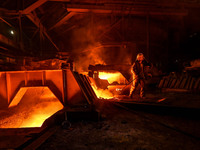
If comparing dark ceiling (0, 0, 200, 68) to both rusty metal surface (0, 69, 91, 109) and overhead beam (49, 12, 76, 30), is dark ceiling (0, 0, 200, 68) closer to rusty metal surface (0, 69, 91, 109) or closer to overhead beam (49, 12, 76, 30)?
overhead beam (49, 12, 76, 30)

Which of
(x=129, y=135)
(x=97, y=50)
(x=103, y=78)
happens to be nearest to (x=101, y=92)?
(x=103, y=78)

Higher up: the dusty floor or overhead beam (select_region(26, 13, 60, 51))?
overhead beam (select_region(26, 13, 60, 51))

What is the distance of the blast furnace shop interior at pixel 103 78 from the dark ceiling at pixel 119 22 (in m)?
0.08

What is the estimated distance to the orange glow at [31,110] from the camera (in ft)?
14.3

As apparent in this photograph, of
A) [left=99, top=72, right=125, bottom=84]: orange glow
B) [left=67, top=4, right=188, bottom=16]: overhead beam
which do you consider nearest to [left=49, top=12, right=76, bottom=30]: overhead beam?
[left=67, top=4, right=188, bottom=16]: overhead beam

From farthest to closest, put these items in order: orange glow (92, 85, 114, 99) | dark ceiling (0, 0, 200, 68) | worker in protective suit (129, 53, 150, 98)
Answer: dark ceiling (0, 0, 200, 68) → orange glow (92, 85, 114, 99) → worker in protective suit (129, 53, 150, 98)

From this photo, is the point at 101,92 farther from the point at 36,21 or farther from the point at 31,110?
the point at 36,21

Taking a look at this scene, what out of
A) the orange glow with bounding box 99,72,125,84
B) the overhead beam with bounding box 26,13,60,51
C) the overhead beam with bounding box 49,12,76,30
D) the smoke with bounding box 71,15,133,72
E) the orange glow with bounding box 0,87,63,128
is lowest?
the orange glow with bounding box 0,87,63,128

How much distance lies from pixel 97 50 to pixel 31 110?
686 centimetres

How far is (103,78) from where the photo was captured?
29.5 ft

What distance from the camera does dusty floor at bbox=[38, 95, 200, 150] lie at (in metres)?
2.06

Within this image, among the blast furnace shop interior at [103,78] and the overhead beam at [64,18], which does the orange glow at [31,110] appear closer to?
the blast furnace shop interior at [103,78]

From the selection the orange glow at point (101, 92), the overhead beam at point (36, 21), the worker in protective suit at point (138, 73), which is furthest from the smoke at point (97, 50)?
the worker in protective suit at point (138, 73)

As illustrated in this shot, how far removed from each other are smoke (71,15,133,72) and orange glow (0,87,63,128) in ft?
17.1
